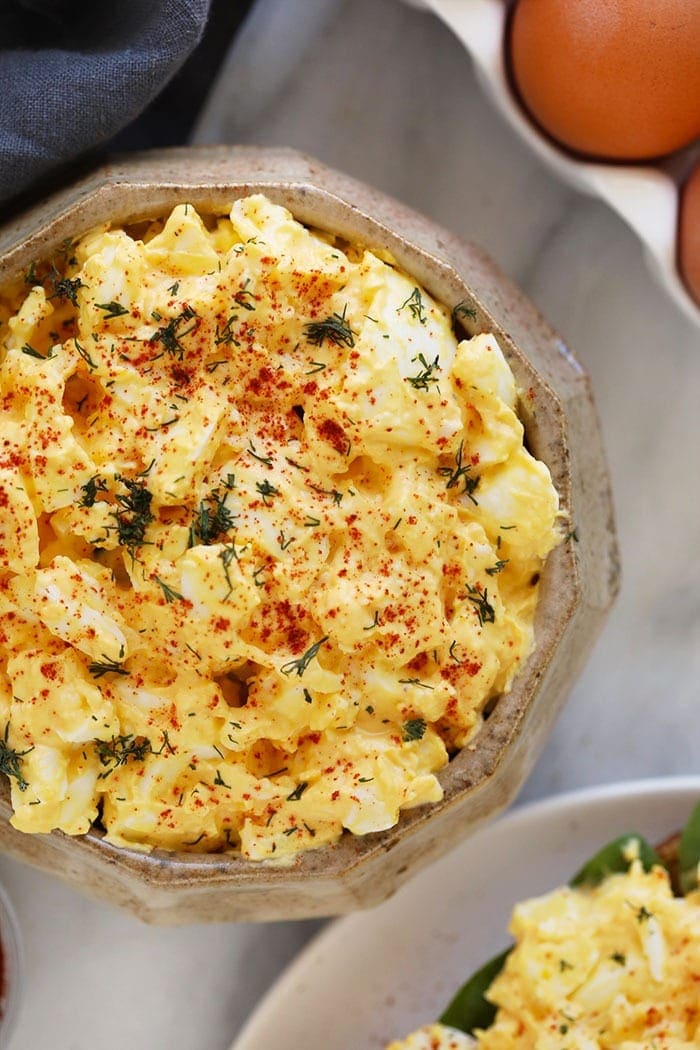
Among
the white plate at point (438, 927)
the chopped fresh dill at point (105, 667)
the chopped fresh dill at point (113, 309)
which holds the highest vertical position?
the chopped fresh dill at point (113, 309)

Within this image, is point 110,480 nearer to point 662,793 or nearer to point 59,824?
point 59,824

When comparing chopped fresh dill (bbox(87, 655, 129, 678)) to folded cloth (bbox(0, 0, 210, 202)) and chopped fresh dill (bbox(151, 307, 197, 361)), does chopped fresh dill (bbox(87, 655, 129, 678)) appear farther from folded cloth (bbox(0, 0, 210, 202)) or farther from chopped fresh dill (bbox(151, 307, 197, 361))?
folded cloth (bbox(0, 0, 210, 202))

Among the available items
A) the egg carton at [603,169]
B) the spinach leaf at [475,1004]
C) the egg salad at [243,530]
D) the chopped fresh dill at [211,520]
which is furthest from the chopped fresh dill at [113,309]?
the spinach leaf at [475,1004]

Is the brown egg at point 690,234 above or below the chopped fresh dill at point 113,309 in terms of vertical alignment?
above

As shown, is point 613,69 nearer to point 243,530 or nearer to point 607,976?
point 243,530

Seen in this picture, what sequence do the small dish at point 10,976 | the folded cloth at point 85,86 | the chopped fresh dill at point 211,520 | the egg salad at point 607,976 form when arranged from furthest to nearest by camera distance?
the small dish at point 10,976, the egg salad at point 607,976, the folded cloth at point 85,86, the chopped fresh dill at point 211,520

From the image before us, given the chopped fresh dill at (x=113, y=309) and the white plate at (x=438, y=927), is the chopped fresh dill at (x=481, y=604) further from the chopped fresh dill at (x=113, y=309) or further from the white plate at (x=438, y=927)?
the white plate at (x=438, y=927)

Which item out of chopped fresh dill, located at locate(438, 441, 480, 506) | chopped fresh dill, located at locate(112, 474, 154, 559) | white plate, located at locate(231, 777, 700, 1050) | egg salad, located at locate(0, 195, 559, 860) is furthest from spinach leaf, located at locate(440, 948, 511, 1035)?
chopped fresh dill, located at locate(112, 474, 154, 559)
